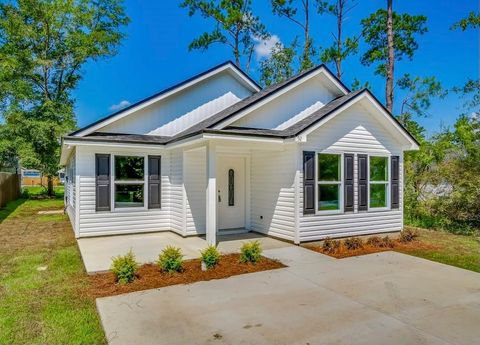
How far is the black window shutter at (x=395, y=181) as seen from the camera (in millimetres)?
10219

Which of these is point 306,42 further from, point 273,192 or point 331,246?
point 331,246

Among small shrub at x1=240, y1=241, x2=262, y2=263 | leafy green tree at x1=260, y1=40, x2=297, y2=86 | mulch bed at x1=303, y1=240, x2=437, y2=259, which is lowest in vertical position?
mulch bed at x1=303, y1=240, x2=437, y2=259

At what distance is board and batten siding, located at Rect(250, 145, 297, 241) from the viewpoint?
28.6 feet

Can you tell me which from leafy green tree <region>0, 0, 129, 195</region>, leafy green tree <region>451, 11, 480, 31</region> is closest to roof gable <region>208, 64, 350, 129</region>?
leafy green tree <region>451, 11, 480, 31</region>

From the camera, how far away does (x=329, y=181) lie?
9.10 m

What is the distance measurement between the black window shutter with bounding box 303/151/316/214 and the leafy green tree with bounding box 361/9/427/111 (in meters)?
12.8

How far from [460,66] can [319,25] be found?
923cm

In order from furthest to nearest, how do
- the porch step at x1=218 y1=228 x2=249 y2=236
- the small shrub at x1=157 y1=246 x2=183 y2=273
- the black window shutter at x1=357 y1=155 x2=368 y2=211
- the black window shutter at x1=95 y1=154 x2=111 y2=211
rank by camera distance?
the porch step at x1=218 y1=228 x2=249 y2=236, the black window shutter at x1=357 y1=155 x2=368 y2=211, the black window shutter at x1=95 y1=154 x2=111 y2=211, the small shrub at x1=157 y1=246 x2=183 y2=273

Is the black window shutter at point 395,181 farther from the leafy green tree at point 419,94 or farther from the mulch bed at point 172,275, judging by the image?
the leafy green tree at point 419,94

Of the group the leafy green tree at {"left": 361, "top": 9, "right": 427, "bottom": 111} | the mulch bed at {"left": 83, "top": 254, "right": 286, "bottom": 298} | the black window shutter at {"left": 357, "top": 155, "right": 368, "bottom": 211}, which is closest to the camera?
the mulch bed at {"left": 83, "top": 254, "right": 286, "bottom": 298}

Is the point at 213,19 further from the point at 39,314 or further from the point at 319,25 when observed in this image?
the point at 39,314

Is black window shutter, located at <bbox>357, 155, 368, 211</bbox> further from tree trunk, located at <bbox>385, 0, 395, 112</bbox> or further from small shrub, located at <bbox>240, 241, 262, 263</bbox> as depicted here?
tree trunk, located at <bbox>385, 0, 395, 112</bbox>

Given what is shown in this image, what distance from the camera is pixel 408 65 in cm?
1995

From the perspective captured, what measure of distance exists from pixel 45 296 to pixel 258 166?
21.7ft
